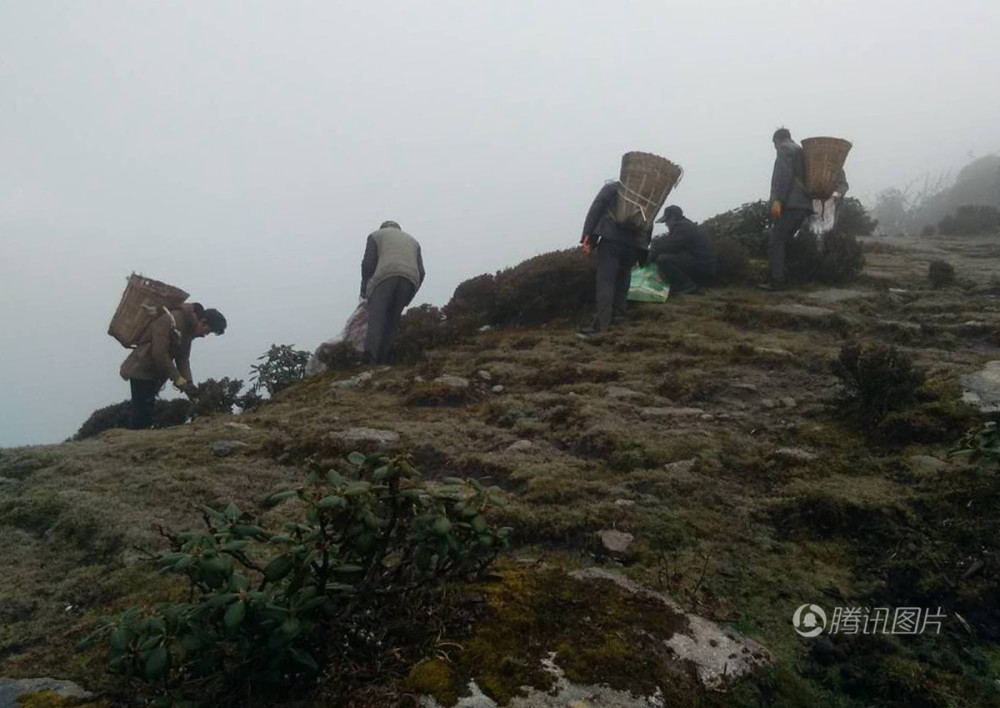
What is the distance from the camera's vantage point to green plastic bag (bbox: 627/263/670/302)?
10.7m

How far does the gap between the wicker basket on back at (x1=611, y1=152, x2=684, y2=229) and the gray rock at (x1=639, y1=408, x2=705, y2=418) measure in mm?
3851

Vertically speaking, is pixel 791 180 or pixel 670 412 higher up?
pixel 791 180

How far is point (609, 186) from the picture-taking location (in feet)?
31.5

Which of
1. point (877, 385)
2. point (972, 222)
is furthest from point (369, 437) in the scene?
point (972, 222)

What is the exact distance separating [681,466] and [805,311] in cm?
514

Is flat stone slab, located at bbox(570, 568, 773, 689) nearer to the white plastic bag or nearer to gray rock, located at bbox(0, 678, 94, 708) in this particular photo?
gray rock, located at bbox(0, 678, 94, 708)

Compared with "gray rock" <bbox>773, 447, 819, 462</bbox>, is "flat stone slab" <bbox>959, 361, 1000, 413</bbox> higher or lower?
higher

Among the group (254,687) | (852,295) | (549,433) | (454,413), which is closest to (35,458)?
(454,413)

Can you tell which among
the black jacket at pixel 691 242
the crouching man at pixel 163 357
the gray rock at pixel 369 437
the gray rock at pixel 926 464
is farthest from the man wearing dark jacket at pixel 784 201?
the crouching man at pixel 163 357

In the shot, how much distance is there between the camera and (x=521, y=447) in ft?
18.0

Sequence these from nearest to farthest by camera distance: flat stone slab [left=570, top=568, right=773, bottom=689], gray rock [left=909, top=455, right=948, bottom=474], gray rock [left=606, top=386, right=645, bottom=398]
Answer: flat stone slab [left=570, top=568, right=773, bottom=689] < gray rock [left=909, top=455, right=948, bottom=474] < gray rock [left=606, top=386, right=645, bottom=398]

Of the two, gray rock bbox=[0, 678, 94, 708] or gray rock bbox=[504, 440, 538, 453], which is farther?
gray rock bbox=[504, 440, 538, 453]

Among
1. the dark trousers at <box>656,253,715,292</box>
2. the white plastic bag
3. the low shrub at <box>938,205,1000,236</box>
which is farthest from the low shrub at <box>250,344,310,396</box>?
the low shrub at <box>938,205,1000,236</box>

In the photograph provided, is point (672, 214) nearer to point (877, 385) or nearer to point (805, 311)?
point (805, 311)
